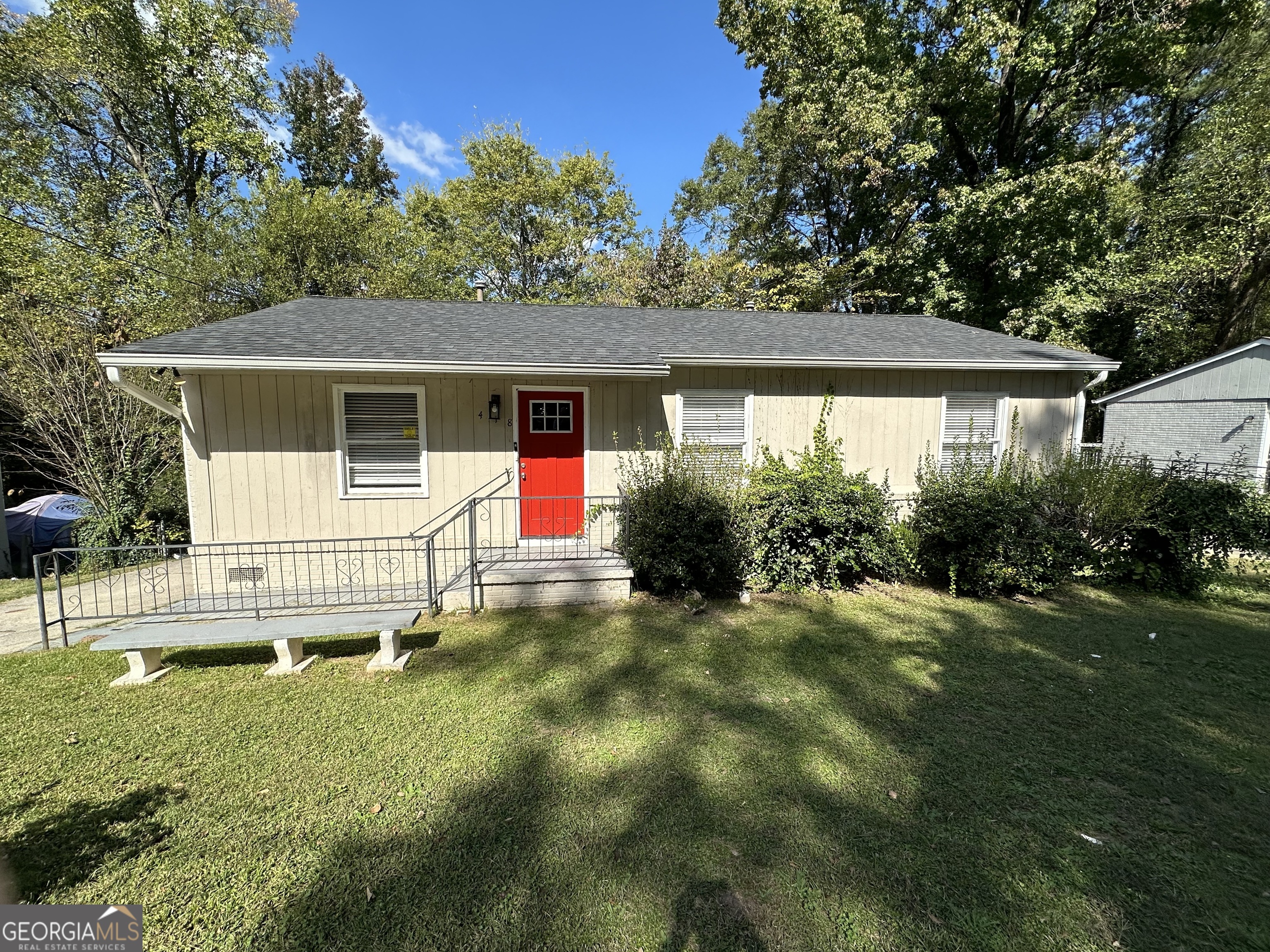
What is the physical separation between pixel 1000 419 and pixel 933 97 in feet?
38.0

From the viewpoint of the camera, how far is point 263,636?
422 cm

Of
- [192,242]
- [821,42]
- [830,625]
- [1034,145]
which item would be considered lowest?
[830,625]

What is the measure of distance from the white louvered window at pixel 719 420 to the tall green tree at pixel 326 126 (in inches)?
849

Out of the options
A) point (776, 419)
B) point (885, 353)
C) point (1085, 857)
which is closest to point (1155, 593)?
point (885, 353)

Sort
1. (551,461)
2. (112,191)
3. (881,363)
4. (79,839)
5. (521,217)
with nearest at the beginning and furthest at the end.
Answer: (79,839) → (551,461) → (881,363) → (112,191) → (521,217)

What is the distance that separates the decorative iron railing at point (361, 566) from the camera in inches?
228

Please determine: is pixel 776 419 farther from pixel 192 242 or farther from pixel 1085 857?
pixel 192 242

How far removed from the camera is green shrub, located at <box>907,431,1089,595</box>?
6109 mm

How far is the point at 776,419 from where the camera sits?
7.78 m

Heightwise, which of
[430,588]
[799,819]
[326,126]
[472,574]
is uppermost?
[326,126]

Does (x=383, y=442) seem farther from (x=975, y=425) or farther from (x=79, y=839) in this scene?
(x=975, y=425)

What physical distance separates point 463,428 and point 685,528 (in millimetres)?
3246

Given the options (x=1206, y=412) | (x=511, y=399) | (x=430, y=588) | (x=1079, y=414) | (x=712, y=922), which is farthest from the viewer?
(x=1206, y=412)

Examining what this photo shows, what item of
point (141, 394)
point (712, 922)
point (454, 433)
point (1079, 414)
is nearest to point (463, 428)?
point (454, 433)
